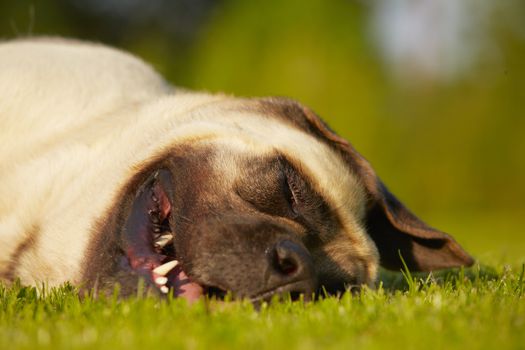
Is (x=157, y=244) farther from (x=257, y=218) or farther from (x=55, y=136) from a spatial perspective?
(x=55, y=136)

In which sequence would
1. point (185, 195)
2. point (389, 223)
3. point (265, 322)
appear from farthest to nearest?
1. point (389, 223)
2. point (185, 195)
3. point (265, 322)

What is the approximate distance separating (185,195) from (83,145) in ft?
3.22

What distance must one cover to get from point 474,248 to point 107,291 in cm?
665

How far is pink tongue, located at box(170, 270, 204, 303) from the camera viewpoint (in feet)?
10.3

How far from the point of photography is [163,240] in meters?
3.38

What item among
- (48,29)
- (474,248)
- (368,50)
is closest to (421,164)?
(368,50)

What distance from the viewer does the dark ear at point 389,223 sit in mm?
3988

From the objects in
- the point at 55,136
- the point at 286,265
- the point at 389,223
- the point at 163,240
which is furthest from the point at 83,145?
the point at 389,223

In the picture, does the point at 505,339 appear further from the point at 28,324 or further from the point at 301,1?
the point at 301,1

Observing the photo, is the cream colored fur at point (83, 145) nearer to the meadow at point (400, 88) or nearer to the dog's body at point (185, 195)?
the dog's body at point (185, 195)

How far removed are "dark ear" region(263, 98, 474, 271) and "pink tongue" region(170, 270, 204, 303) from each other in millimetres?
1261

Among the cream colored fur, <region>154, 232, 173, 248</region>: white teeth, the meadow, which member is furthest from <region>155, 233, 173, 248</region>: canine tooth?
the meadow

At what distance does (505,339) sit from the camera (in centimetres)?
241

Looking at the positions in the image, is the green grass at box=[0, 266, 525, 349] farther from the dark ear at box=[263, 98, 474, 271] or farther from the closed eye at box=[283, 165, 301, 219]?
the dark ear at box=[263, 98, 474, 271]
